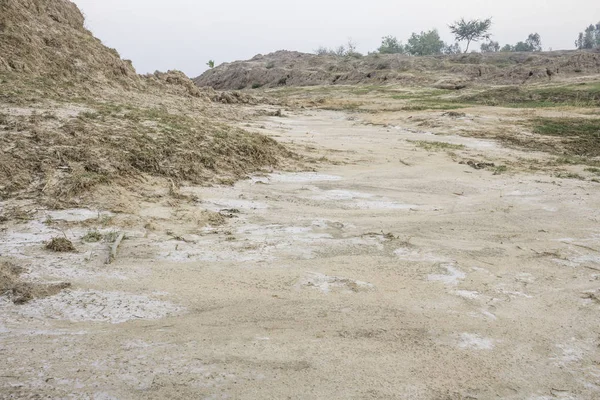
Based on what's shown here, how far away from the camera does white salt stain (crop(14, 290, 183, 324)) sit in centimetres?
314

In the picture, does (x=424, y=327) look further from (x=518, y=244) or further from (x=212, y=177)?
(x=212, y=177)

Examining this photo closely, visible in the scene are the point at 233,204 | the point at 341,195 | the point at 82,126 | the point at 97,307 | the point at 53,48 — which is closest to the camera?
the point at 97,307

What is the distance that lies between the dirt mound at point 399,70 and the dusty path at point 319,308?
26072mm

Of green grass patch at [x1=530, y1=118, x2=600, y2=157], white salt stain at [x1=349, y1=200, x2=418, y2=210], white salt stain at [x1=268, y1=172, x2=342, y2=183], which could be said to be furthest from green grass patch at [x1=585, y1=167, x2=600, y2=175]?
white salt stain at [x1=268, y1=172, x2=342, y2=183]

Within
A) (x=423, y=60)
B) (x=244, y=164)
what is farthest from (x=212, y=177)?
(x=423, y=60)

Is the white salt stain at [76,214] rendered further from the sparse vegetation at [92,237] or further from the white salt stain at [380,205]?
the white salt stain at [380,205]

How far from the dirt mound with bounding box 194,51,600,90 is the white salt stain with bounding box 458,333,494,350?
2796cm

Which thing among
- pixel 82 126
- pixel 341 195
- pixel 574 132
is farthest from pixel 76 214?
pixel 574 132

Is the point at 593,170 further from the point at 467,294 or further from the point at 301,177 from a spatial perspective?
the point at 467,294

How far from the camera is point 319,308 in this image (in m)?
3.42

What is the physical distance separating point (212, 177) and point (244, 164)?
90 cm

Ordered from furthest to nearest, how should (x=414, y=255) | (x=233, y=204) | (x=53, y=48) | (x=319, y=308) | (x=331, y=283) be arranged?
(x=53, y=48), (x=233, y=204), (x=414, y=255), (x=331, y=283), (x=319, y=308)

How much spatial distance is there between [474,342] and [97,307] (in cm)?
253

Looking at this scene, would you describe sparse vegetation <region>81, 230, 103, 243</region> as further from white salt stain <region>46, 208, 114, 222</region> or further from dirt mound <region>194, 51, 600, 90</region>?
dirt mound <region>194, 51, 600, 90</region>
